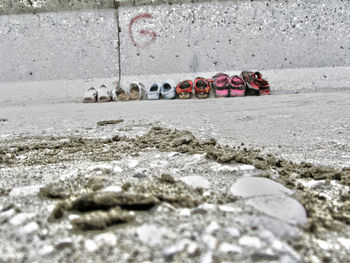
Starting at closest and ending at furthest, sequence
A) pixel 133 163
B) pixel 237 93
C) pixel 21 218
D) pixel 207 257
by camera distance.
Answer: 1. pixel 207 257
2. pixel 21 218
3. pixel 133 163
4. pixel 237 93

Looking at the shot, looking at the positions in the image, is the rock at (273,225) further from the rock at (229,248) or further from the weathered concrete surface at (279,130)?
the weathered concrete surface at (279,130)

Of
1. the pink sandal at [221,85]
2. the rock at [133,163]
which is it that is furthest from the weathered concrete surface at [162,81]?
the rock at [133,163]

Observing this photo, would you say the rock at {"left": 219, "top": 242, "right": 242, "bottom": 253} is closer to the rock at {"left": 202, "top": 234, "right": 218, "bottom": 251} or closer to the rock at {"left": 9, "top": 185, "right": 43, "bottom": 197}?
the rock at {"left": 202, "top": 234, "right": 218, "bottom": 251}

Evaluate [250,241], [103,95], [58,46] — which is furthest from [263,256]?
[58,46]

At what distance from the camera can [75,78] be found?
454cm

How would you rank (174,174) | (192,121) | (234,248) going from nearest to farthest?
1. (234,248)
2. (174,174)
3. (192,121)

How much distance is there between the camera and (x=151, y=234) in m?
0.49

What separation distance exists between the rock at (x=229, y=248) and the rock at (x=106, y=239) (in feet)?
0.60

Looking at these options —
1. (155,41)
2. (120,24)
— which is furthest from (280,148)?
(120,24)

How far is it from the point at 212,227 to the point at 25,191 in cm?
48

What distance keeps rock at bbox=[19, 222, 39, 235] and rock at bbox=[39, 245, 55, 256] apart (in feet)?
0.20

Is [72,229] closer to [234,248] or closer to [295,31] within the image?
[234,248]

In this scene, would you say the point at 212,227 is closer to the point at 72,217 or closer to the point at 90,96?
the point at 72,217

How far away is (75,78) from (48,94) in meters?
0.51
